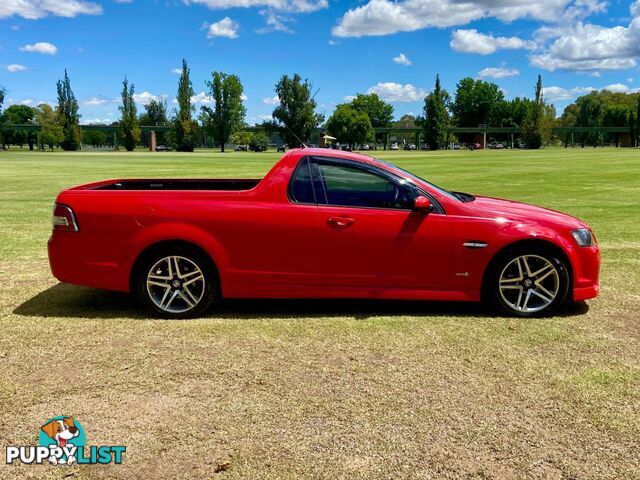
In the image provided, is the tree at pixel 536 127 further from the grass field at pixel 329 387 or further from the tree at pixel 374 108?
the grass field at pixel 329 387

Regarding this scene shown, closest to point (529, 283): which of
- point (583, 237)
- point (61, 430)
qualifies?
point (583, 237)

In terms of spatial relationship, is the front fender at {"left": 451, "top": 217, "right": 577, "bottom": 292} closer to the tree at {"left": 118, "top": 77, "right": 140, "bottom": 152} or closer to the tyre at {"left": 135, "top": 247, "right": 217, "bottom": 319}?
the tyre at {"left": 135, "top": 247, "right": 217, "bottom": 319}

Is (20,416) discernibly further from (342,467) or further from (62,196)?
(62,196)

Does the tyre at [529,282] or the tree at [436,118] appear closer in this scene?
the tyre at [529,282]

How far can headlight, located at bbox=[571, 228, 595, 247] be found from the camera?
5177 mm

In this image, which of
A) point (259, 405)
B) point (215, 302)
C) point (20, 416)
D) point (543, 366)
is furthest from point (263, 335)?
point (543, 366)

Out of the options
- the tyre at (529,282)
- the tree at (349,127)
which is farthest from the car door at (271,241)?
the tree at (349,127)

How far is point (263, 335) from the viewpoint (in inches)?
187

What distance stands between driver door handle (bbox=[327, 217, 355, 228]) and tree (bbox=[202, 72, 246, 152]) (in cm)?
10912

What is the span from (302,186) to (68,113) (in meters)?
113

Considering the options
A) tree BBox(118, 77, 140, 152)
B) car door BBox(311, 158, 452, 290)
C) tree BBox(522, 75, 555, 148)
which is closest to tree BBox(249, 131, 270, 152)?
tree BBox(118, 77, 140, 152)

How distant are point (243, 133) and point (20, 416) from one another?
396 ft

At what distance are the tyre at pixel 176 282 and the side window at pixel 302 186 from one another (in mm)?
1042

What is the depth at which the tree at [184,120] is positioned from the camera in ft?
341
